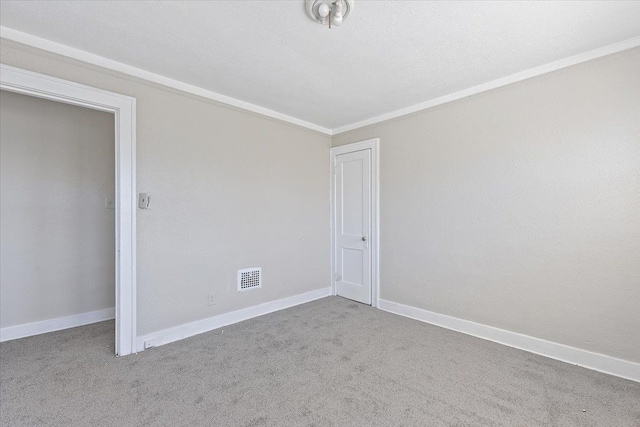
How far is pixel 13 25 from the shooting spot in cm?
186

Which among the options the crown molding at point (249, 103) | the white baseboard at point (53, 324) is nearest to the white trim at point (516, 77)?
the crown molding at point (249, 103)

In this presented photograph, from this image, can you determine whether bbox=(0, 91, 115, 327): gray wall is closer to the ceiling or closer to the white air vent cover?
the ceiling

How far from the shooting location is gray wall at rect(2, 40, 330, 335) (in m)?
2.48

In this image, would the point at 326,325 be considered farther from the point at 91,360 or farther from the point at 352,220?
the point at 91,360

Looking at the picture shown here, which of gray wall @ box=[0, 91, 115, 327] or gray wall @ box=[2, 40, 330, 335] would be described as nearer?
gray wall @ box=[2, 40, 330, 335]

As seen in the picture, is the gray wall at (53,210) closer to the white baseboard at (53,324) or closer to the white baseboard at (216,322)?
the white baseboard at (53,324)

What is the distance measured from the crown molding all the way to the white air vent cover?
A: 6.06 ft

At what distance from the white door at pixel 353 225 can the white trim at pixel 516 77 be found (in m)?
0.61

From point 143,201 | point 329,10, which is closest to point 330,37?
point 329,10

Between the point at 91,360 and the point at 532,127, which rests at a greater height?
the point at 532,127

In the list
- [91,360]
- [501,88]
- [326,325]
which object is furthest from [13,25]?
[501,88]

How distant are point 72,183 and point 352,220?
3.32 meters

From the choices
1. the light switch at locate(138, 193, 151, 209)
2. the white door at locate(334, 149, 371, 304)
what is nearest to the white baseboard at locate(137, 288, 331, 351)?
the white door at locate(334, 149, 371, 304)

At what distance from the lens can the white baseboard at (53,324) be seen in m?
2.65
